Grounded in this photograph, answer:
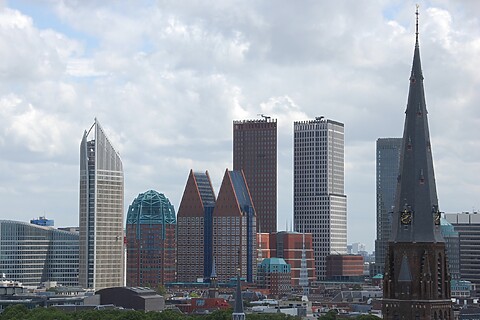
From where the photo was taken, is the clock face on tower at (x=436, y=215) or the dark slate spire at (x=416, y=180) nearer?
the dark slate spire at (x=416, y=180)

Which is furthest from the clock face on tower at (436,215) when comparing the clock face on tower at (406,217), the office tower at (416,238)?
the clock face on tower at (406,217)

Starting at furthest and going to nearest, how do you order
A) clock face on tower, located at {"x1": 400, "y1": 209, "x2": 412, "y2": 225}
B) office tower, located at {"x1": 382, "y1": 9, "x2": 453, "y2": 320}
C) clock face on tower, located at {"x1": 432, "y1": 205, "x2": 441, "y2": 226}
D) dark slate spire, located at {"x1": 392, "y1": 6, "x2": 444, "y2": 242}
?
1. clock face on tower, located at {"x1": 432, "y1": 205, "x2": 441, "y2": 226}
2. dark slate spire, located at {"x1": 392, "y1": 6, "x2": 444, "y2": 242}
3. clock face on tower, located at {"x1": 400, "y1": 209, "x2": 412, "y2": 225}
4. office tower, located at {"x1": 382, "y1": 9, "x2": 453, "y2": 320}

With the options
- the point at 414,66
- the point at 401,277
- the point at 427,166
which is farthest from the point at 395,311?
the point at 414,66

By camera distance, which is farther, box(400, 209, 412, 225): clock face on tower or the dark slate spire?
the dark slate spire

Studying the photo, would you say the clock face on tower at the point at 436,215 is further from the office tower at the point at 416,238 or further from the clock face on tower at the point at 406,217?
the clock face on tower at the point at 406,217

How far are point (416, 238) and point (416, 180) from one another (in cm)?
468

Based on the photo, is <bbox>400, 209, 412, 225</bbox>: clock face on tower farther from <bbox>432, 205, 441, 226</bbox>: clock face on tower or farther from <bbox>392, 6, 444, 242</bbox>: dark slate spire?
<bbox>432, 205, 441, 226</bbox>: clock face on tower

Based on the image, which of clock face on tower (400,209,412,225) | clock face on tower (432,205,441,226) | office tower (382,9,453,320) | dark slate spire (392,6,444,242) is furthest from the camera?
clock face on tower (432,205,441,226)

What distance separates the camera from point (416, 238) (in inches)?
4491

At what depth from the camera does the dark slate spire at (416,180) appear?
114375mm

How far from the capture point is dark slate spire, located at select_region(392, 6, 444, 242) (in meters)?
114

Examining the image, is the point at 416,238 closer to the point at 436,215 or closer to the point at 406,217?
the point at 406,217

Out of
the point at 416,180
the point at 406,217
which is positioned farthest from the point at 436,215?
the point at 416,180

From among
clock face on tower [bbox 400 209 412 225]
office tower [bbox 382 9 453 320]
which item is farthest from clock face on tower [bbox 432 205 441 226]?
clock face on tower [bbox 400 209 412 225]
